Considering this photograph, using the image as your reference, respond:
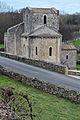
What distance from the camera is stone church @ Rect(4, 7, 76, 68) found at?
25.1 metres

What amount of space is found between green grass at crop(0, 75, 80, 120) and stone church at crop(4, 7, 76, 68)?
43.3 ft

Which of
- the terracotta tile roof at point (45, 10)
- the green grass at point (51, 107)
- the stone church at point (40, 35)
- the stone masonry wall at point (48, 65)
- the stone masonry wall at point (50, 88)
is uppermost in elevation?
the terracotta tile roof at point (45, 10)

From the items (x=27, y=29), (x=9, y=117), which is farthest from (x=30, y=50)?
(x=9, y=117)

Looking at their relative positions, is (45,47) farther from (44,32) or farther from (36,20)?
(36,20)

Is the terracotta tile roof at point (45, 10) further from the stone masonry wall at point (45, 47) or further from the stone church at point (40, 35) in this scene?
the stone masonry wall at point (45, 47)

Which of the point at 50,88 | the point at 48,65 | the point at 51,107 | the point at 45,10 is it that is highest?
the point at 45,10

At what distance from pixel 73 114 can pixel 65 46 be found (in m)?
24.9

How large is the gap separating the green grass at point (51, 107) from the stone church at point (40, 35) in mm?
13202

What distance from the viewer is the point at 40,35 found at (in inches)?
969

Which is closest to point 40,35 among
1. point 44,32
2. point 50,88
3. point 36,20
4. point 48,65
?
point 44,32

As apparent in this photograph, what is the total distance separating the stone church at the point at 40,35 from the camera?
2508 centimetres

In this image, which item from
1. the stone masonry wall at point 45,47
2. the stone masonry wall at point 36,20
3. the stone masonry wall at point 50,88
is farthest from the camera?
the stone masonry wall at point 36,20

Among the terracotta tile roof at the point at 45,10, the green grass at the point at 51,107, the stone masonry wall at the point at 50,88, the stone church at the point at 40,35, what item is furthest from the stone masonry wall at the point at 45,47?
the green grass at the point at 51,107

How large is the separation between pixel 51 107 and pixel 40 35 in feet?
50.8
